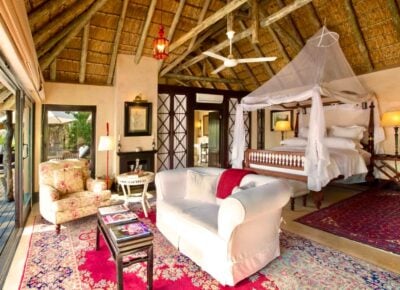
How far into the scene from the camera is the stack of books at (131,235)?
1.83m

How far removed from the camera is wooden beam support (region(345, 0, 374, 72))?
4504mm

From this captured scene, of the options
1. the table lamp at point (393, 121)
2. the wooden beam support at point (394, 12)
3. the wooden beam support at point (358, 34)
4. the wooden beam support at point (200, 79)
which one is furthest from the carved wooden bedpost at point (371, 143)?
the wooden beam support at point (200, 79)

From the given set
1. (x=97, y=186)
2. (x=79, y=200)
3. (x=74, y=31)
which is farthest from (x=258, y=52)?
(x=79, y=200)

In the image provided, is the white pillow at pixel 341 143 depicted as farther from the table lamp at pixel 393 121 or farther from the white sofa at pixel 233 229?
the white sofa at pixel 233 229

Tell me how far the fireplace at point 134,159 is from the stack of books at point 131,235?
3425mm

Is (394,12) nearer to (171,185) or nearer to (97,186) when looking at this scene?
(171,185)

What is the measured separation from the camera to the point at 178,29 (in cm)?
532

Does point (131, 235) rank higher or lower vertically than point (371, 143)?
lower

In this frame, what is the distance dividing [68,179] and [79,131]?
83.0 inches

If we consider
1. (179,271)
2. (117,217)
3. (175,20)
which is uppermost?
(175,20)

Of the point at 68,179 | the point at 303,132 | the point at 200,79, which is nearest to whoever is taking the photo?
the point at 68,179

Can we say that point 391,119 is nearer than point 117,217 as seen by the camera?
No

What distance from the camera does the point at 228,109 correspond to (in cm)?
718

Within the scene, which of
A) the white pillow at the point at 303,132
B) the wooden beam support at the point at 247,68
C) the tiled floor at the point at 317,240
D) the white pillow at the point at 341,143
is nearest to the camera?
the tiled floor at the point at 317,240
